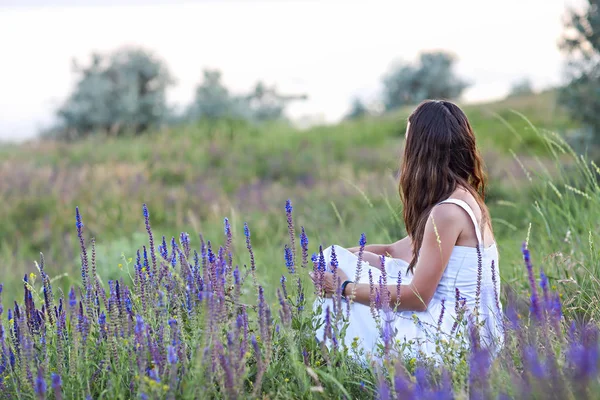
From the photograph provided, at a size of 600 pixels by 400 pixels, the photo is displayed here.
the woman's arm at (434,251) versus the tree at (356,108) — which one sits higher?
the tree at (356,108)

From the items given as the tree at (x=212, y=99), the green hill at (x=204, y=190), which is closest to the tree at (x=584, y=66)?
the green hill at (x=204, y=190)

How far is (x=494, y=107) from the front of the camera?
21625mm

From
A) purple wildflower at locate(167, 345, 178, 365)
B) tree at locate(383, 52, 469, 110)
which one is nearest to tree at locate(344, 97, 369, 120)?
tree at locate(383, 52, 469, 110)

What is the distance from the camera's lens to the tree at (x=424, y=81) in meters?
32.6

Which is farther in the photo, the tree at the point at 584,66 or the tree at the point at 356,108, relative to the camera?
the tree at the point at 356,108

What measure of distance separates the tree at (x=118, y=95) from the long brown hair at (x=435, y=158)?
1620 cm

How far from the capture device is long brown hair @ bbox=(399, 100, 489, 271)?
290 centimetres

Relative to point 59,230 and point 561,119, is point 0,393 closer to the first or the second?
point 59,230

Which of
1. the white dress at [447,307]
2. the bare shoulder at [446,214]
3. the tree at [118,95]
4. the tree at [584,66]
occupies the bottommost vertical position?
the white dress at [447,307]

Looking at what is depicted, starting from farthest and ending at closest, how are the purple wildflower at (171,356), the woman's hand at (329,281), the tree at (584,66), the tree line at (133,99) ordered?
the tree line at (133,99), the tree at (584,66), the woman's hand at (329,281), the purple wildflower at (171,356)

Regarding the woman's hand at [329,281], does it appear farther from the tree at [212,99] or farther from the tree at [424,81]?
the tree at [424,81]

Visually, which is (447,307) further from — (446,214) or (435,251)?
(446,214)

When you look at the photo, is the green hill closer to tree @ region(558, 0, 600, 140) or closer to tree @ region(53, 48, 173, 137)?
tree @ region(558, 0, 600, 140)

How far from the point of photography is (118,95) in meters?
20.9
